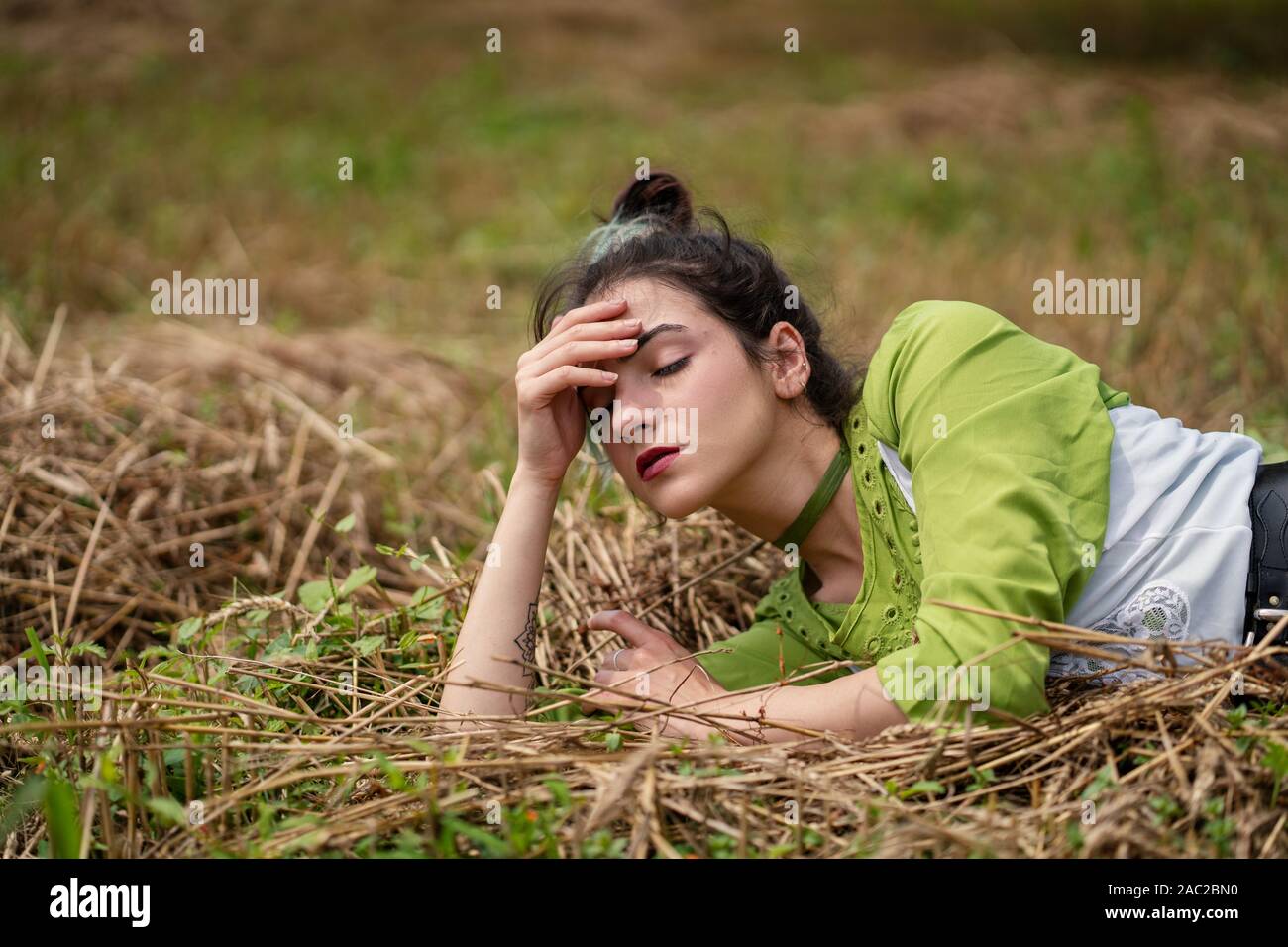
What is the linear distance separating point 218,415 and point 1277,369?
373 cm

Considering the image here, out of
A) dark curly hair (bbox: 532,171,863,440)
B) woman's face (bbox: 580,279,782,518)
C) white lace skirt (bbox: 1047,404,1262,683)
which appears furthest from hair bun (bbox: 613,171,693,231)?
white lace skirt (bbox: 1047,404,1262,683)

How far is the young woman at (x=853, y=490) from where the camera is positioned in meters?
1.91

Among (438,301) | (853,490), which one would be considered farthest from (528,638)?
(438,301)

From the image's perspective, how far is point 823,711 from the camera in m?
2.01

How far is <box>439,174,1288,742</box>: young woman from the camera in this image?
1914 millimetres

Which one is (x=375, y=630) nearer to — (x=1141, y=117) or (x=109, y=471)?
(x=109, y=471)

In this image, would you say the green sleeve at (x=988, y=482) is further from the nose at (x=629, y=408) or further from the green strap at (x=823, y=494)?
the nose at (x=629, y=408)

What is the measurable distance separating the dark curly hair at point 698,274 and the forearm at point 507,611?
1.46 ft

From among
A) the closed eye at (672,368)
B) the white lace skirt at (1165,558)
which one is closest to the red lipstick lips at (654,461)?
the closed eye at (672,368)

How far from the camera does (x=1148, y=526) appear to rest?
213cm

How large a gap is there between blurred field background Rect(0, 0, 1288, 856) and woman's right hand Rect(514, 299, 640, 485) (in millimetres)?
377

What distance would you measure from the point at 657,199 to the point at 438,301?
344 centimetres

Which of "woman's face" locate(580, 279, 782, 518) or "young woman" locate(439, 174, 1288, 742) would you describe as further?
"woman's face" locate(580, 279, 782, 518)

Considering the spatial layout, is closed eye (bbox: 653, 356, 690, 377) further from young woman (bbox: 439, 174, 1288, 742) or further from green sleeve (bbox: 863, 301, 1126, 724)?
green sleeve (bbox: 863, 301, 1126, 724)
